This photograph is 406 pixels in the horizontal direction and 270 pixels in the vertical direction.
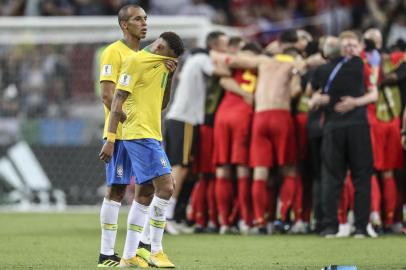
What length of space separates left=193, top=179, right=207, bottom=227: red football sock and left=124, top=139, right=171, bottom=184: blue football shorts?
5.06 meters

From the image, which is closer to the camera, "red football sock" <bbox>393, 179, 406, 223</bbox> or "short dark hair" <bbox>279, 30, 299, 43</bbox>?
"red football sock" <bbox>393, 179, 406, 223</bbox>

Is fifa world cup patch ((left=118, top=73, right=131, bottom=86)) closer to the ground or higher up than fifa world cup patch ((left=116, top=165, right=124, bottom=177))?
higher up

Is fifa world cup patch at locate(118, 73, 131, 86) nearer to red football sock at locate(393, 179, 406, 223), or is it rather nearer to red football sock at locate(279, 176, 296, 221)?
red football sock at locate(279, 176, 296, 221)

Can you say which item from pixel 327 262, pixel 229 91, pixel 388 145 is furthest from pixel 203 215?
pixel 327 262

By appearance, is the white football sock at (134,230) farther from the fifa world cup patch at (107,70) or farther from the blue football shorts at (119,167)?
the fifa world cup patch at (107,70)

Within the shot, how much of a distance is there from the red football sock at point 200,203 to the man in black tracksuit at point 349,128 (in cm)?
202

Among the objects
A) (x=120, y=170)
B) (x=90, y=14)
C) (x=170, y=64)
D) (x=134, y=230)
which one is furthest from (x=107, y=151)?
(x=90, y=14)

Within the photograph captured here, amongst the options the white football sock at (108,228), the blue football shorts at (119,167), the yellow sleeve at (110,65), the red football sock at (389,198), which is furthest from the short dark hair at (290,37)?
the white football sock at (108,228)

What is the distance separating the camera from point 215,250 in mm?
10656

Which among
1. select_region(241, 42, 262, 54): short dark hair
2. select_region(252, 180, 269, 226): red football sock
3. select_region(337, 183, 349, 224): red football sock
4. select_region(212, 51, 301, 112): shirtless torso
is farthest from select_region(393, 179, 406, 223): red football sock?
select_region(241, 42, 262, 54): short dark hair

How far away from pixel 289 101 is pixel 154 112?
4549 mm

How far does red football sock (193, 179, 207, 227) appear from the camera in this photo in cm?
1374

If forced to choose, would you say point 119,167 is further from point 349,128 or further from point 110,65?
point 349,128

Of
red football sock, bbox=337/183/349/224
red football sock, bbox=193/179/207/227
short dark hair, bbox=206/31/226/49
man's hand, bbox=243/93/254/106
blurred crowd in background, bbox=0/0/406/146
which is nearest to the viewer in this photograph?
red football sock, bbox=337/183/349/224
